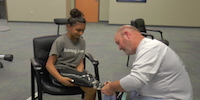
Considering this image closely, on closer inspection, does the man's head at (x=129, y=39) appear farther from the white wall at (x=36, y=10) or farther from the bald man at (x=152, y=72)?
the white wall at (x=36, y=10)

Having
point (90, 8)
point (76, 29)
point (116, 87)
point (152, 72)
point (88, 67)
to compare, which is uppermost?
point (90, 8)

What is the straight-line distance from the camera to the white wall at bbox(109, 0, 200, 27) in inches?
265

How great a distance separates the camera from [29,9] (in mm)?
7121

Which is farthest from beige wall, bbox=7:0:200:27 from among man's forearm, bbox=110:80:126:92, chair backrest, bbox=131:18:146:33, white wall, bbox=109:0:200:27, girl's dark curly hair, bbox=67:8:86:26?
man's forearm, bbox=110:80:126:92

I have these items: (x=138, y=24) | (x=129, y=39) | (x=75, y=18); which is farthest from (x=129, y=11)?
(x=129, y=39)

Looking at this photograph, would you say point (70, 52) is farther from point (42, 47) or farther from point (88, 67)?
point (88, 67)

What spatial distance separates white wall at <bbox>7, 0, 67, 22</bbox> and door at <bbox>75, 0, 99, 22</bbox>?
80cm

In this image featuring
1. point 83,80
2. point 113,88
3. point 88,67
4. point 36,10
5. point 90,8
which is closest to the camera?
point 113,88

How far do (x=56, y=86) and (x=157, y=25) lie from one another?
6.04 metres

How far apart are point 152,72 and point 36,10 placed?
6.80m

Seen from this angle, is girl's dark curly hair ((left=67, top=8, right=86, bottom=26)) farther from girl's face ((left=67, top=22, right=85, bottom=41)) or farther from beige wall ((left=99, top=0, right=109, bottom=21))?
beige wall ((left=99, top=0, right=109, bottom=21))

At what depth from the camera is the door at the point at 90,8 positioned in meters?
7.55

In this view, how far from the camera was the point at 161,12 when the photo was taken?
269 inches

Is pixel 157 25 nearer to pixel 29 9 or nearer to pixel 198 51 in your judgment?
pixel 198 51
